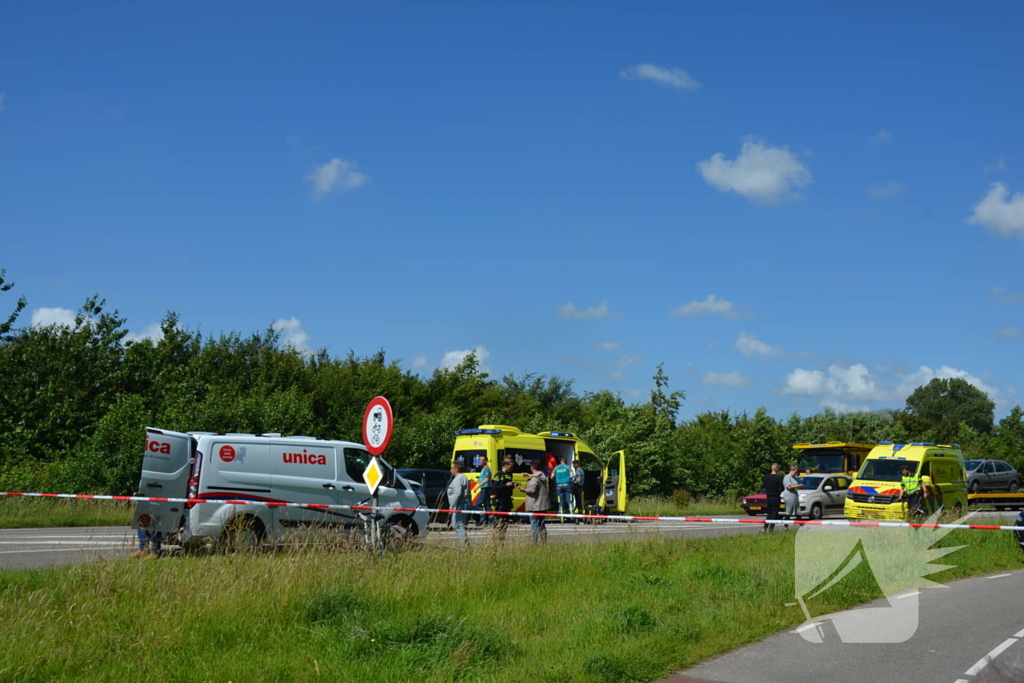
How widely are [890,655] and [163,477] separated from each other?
1048cm

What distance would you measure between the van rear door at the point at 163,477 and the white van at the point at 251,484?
1cm

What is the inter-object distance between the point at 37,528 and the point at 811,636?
731 inches

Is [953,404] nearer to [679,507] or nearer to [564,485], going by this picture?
[679,507]

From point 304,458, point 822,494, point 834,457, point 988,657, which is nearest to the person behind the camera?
point 988,657

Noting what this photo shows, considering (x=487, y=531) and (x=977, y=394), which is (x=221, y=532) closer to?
(x=487, y=531)

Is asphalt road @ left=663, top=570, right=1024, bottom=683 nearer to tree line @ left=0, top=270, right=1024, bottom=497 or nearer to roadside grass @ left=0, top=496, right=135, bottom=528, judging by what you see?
roadside grass @ left=0, top=496, right=135, bottom=528

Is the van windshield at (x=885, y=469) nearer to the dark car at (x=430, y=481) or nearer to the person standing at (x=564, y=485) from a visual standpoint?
the person standing at (x=564, y=485)

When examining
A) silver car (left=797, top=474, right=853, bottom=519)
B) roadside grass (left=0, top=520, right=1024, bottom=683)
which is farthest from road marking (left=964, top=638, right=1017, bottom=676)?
silver car (left=797, top=474, right=853, bottom=519)

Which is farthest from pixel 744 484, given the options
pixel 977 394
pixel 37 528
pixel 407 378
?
pixel 977 394

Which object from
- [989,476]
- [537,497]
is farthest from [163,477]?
[989,476]

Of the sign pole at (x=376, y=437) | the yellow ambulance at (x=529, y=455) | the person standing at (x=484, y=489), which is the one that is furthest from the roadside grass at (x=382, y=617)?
the yellow ambulance at (x=529, y=455)

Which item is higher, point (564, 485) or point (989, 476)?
point (989, 476)

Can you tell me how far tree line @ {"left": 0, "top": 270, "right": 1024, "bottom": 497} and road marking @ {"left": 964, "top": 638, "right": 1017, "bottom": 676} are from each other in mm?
25538
